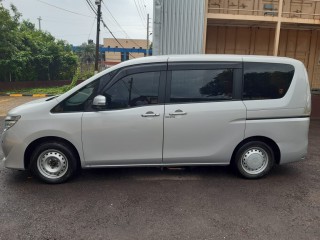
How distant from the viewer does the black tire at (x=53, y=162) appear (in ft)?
14.7

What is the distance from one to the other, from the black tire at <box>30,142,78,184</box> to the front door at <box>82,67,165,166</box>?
25 cm

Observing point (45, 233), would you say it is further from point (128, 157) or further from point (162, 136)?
point (162, 136)

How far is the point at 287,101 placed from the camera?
15.4 ft

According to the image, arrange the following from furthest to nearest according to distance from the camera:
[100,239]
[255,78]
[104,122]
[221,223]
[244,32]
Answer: [244,32] < [255,78] < [104,122] < [221,223] < [100,239]

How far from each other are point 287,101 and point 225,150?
122cm

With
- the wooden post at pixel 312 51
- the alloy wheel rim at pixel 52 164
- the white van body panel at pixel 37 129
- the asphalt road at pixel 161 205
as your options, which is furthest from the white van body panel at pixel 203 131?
the wooden post at pixel 312 51

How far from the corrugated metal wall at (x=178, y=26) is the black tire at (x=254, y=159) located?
4936 millimetres

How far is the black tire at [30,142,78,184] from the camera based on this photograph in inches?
176

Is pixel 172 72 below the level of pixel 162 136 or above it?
above

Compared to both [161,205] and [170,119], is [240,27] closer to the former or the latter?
[170,119]

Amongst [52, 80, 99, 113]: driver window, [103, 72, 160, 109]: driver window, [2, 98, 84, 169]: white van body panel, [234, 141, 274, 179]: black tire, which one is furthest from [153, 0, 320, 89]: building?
[2, 98, 84, 169]: white van body panel

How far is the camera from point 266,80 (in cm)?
476

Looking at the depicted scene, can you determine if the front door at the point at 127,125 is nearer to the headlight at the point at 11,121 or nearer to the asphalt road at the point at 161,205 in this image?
the asphalt road at the point at 161,205

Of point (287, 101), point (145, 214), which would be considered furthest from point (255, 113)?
point (145, 214)
